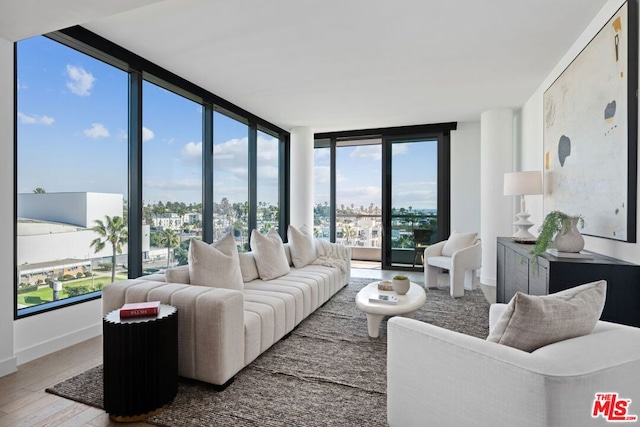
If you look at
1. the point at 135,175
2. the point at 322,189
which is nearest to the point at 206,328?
A: the point at 135,175

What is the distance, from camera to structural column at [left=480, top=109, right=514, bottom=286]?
4.92 metres

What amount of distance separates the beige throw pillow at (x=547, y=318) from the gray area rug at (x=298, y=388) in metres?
0.91

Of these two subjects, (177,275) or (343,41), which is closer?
(177,275)

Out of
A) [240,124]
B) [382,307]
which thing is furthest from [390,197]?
[382,307]

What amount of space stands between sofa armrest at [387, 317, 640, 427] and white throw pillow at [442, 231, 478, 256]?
3391 millimetres

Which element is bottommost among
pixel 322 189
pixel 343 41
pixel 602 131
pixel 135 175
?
pixel 135 175

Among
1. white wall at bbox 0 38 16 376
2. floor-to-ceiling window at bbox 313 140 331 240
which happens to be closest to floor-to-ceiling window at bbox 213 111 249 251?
floor-to-ceiling window at bbox 313 140 331 240

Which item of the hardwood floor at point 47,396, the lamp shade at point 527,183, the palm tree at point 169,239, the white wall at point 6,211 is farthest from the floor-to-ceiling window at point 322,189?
the white wall at point 6,211

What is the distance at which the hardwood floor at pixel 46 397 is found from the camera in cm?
177

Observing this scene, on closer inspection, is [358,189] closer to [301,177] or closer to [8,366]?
[301,177]

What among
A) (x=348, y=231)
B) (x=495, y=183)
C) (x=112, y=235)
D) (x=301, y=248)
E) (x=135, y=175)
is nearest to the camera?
(x=112, y=235)

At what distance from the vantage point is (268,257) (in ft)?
11.8

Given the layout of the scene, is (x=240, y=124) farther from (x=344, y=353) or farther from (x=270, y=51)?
(x=344, y=353)

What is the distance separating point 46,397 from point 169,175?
2486 millimetres
